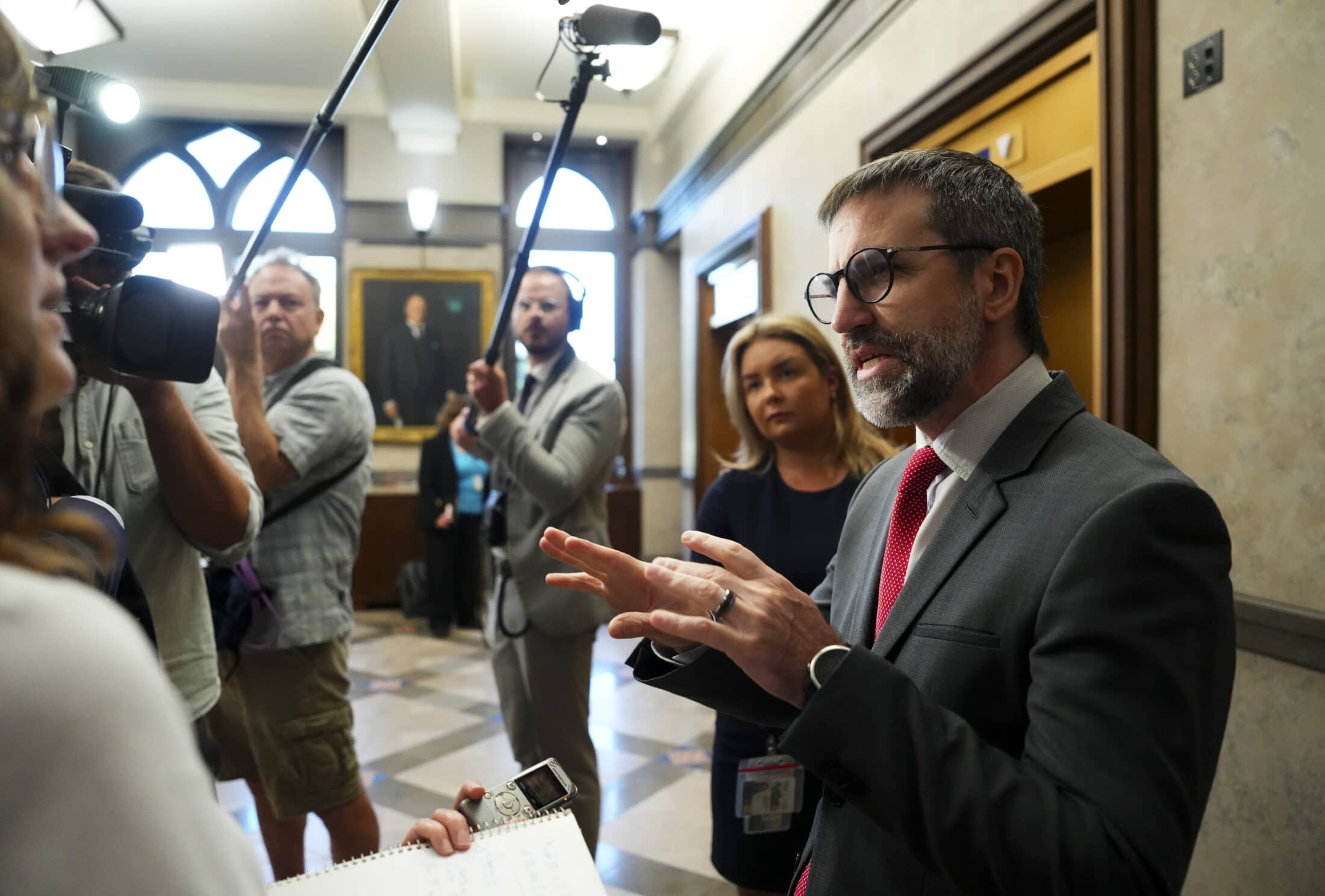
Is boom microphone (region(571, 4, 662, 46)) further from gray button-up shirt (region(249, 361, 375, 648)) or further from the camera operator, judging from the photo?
gray button-up shirt (region(249, 361, 375, 648))

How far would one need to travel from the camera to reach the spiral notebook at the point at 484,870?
81cm

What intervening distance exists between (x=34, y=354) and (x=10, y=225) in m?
0.06

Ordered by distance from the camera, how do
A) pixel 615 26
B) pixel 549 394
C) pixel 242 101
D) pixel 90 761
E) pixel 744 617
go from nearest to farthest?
pixel 90 761 → pixel 744 617 → pixel 615 26 → pixel 549 394 → pixel 242 101

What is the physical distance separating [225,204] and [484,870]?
8265 mm

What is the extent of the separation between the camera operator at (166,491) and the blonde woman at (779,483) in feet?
3.71

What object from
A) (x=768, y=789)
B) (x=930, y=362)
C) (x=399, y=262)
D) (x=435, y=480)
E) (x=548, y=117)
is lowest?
(x=768, y=789)

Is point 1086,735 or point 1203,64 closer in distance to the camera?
point 1086,735

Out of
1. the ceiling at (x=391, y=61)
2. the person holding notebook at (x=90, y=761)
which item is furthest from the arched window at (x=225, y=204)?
the person holding notebook at (x=90, y=761)

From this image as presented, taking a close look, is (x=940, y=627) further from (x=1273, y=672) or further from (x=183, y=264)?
(x=183, y=264)

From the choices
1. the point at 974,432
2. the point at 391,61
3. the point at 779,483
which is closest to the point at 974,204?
the point at 974,432

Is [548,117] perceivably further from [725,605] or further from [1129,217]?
[725,605]

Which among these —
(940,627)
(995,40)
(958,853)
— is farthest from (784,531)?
(995,40)

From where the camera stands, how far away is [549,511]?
7.67 ft

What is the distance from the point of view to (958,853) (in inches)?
30.8
